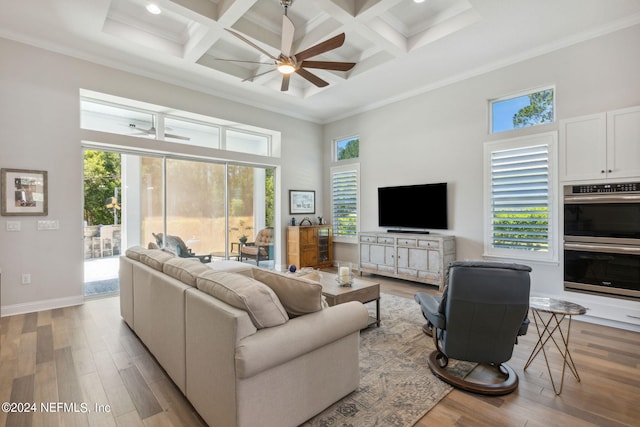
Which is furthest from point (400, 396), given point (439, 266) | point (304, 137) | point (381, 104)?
point (304, 137)

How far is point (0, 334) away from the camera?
3223 mm

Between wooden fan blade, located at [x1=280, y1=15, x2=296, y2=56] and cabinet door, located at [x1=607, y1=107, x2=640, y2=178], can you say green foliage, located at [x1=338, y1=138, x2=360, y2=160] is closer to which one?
wooden fan blade, located at [x1=280, y1=15, x2=296, y2=56]

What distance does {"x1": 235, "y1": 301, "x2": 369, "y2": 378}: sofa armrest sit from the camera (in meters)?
1.52

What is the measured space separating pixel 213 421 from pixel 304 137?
6.28m

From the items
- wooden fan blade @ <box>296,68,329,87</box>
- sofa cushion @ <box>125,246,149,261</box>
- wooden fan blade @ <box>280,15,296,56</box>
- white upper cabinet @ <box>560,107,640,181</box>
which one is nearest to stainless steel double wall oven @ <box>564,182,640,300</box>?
white upper cabinet @ <box>560,107,640,181</box>

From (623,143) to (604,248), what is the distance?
4.10 feet

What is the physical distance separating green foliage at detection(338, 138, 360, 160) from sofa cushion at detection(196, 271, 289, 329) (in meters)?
5.49

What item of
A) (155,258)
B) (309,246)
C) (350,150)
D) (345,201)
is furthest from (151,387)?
(350,150)

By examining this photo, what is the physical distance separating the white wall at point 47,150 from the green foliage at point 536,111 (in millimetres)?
5879

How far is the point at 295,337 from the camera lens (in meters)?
1.71

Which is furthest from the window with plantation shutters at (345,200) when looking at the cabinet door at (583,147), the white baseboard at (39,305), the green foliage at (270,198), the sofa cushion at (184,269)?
the white baseboard at (39,305)

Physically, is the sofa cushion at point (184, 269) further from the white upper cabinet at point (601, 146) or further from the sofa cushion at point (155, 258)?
the white upper cabinet at point (601, 146)

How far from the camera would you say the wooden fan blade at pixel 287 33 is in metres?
2.91

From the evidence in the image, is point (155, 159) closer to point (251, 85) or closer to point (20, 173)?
point (20, 173)
